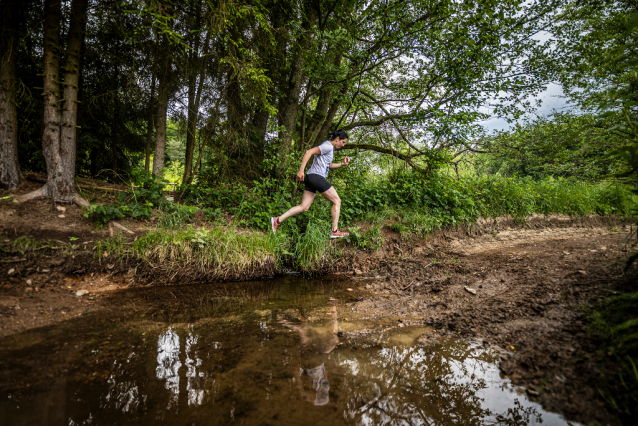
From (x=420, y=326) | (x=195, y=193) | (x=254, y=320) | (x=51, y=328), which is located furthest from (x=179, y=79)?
(x=420, y=326)

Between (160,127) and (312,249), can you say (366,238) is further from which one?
(160,127)

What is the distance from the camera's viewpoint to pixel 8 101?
15.0 feet

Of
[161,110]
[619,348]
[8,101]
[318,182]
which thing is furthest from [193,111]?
[619,348]

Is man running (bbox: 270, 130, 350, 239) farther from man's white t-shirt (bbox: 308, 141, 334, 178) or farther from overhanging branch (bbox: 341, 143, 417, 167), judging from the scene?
overhanging branch (bbox: 341, 143, 417, 167)

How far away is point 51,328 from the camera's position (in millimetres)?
2756

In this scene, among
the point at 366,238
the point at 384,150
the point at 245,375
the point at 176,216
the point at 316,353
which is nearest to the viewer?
the point at 245,375

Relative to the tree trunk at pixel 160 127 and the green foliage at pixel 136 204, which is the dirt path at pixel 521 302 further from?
the tree trunk at pixel 160 127

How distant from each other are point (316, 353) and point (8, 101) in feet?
22.1

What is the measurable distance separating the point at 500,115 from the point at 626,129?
5.32 meters

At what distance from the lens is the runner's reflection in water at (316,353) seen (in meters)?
1.88

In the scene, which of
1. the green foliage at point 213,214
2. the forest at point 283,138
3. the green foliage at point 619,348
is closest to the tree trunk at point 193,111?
the forest at point 283,138

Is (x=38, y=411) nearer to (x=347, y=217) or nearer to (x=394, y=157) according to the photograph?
(x=347, y=217)

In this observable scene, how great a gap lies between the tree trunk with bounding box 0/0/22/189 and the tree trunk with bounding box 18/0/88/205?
0.62 m

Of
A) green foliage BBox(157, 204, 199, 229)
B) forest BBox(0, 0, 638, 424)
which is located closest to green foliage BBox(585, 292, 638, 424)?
forest BBox(0, 0, 638, 424)
